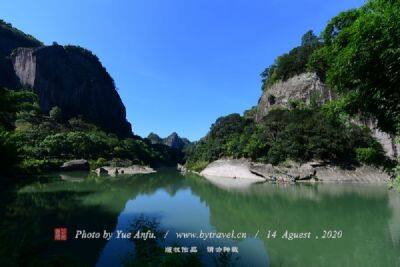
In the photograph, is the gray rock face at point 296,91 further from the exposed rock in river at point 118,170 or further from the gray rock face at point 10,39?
the gray rock face at point 10,39

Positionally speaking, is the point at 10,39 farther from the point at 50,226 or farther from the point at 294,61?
the point at 50,226

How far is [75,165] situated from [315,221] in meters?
53.7

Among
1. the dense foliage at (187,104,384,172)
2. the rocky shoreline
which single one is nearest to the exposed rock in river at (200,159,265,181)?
the rocky shoreline

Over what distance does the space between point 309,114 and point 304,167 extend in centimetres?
1065

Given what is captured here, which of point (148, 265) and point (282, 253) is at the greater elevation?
point (148, 265)

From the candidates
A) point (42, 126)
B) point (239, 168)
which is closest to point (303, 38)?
point (239, 168)

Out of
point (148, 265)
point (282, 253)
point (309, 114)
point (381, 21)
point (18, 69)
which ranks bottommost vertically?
point (282, 253)

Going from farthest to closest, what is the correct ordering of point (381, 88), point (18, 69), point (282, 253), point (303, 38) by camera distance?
1. point (18, 69)
2. point (303, 38)
3. point (282, 253)
4. point (381, 88)

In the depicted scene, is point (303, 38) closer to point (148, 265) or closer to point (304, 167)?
point (304, 167)

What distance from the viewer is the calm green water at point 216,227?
9445 mm

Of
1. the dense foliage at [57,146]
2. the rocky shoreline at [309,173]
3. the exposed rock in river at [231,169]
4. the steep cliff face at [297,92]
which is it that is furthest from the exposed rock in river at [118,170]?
the steep cliff face at [297,92]

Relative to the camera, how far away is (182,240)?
12.9m

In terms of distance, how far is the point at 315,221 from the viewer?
16.8m

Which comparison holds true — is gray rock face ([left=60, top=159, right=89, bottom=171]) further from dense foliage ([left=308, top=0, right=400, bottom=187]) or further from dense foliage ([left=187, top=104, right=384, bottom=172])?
dense foliage ([left=308, top=0, right=400, bottom=187])
